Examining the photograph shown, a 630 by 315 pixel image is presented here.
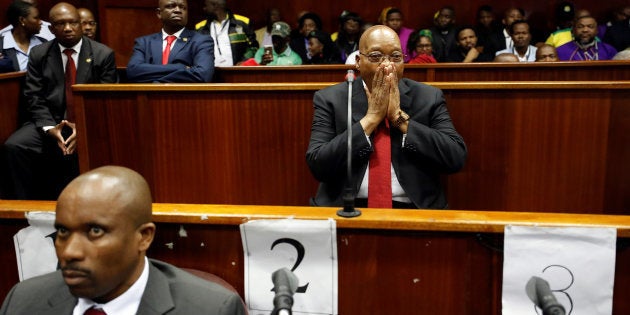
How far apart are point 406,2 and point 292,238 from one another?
5.45m

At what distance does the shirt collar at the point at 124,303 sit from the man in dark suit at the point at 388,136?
32.4 inches

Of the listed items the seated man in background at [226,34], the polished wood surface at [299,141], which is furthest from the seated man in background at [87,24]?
the polished wood surface at [299,141]

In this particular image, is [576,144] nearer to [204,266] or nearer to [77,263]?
[204,266]

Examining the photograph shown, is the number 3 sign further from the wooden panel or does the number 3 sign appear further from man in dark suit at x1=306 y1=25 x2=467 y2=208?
the wooden panel

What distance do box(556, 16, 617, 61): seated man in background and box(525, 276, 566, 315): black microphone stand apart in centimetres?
371

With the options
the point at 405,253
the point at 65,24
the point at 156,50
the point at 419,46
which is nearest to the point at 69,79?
the point at 65,24

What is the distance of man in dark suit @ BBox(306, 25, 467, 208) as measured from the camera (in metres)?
1.70

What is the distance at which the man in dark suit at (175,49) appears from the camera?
2838 millimetres

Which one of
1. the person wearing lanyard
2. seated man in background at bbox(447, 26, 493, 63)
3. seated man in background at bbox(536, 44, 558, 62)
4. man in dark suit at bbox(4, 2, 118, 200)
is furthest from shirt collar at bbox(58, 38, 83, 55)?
the person wearing lanyard

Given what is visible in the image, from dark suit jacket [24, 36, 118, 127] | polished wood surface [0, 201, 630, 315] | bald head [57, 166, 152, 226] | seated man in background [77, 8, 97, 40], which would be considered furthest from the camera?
seated man in background [77, 8, 97, 40]

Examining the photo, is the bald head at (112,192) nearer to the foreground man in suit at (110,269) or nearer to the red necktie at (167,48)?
the foreground man in suit at (110,269)

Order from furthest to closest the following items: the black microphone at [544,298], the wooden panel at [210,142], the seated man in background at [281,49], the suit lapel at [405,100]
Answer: the seated man in background at [281,49] < the wooden panel at [210,142] < the suit lapel at [405,100] < the black microphone at [544,298]

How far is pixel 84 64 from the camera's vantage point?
2.85 meters

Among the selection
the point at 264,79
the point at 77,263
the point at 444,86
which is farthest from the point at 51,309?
the point at 264,79
